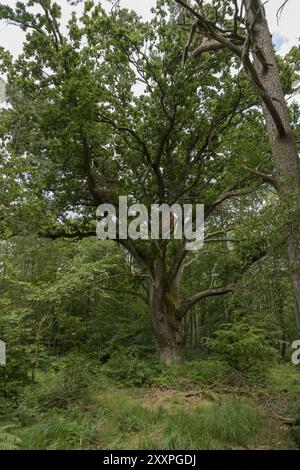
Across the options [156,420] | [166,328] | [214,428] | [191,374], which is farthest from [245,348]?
[214,428]

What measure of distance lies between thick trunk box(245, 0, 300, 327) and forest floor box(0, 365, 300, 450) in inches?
62.0

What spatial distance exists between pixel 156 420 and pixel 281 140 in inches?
180

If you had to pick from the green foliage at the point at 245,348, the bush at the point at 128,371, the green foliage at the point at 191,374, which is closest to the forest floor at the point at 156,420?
the green foliage at the point at 191,374

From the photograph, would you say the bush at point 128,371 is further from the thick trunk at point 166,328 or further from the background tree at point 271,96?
the background tree at point 271,96

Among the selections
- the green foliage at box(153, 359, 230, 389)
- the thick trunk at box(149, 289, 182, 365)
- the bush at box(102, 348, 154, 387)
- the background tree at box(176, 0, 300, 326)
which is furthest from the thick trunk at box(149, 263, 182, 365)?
the background tree at box(176, 0, 300, 326)

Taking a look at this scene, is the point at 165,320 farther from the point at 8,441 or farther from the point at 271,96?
the point at 271,96

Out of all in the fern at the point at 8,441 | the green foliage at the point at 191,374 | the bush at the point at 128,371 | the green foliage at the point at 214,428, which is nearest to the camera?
the fern at the point at 8,441

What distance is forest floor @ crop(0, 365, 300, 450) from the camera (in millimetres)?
4012

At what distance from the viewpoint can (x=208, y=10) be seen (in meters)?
7.21

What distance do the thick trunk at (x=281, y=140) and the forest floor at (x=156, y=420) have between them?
5.16 ft

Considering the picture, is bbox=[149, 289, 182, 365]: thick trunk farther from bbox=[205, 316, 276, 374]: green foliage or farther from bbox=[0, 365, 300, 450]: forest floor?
bbox=[0, 365, 300, 450]: forest floor

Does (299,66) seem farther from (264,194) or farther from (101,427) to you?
(101,427)

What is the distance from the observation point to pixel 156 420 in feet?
16.3

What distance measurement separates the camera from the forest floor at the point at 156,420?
4012mm
